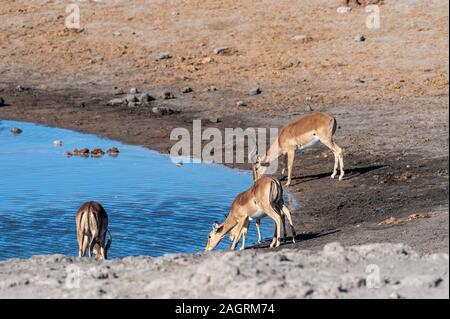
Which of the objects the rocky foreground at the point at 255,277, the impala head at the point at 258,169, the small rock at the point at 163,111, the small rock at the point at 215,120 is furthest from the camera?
the small rock at the point at 163,111

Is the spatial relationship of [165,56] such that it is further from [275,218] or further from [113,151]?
[275,218]

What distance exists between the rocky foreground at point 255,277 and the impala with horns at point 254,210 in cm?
332

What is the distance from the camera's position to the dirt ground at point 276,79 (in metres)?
19.3

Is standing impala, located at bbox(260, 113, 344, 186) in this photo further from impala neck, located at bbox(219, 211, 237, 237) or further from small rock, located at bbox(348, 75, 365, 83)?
small rock, located at bbox(348, 75, 365, 83)

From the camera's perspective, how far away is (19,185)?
1992cm

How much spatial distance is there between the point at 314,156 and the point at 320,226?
536 centimetres

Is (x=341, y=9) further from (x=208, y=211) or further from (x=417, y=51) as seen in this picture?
(x=208, y=211)

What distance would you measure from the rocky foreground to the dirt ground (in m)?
5.10

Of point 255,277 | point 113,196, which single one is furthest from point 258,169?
point 255,277

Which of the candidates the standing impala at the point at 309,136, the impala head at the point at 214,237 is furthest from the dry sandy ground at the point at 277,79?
the impala head at the point at 214,237

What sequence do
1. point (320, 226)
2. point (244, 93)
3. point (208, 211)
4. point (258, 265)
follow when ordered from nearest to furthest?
point (258, 265), point (320, 226), point (208, 211), point (244, 93)

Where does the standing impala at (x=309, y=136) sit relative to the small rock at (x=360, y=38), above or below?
below

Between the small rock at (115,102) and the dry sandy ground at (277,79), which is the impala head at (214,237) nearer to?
the dry sandy ground at (277,79)
